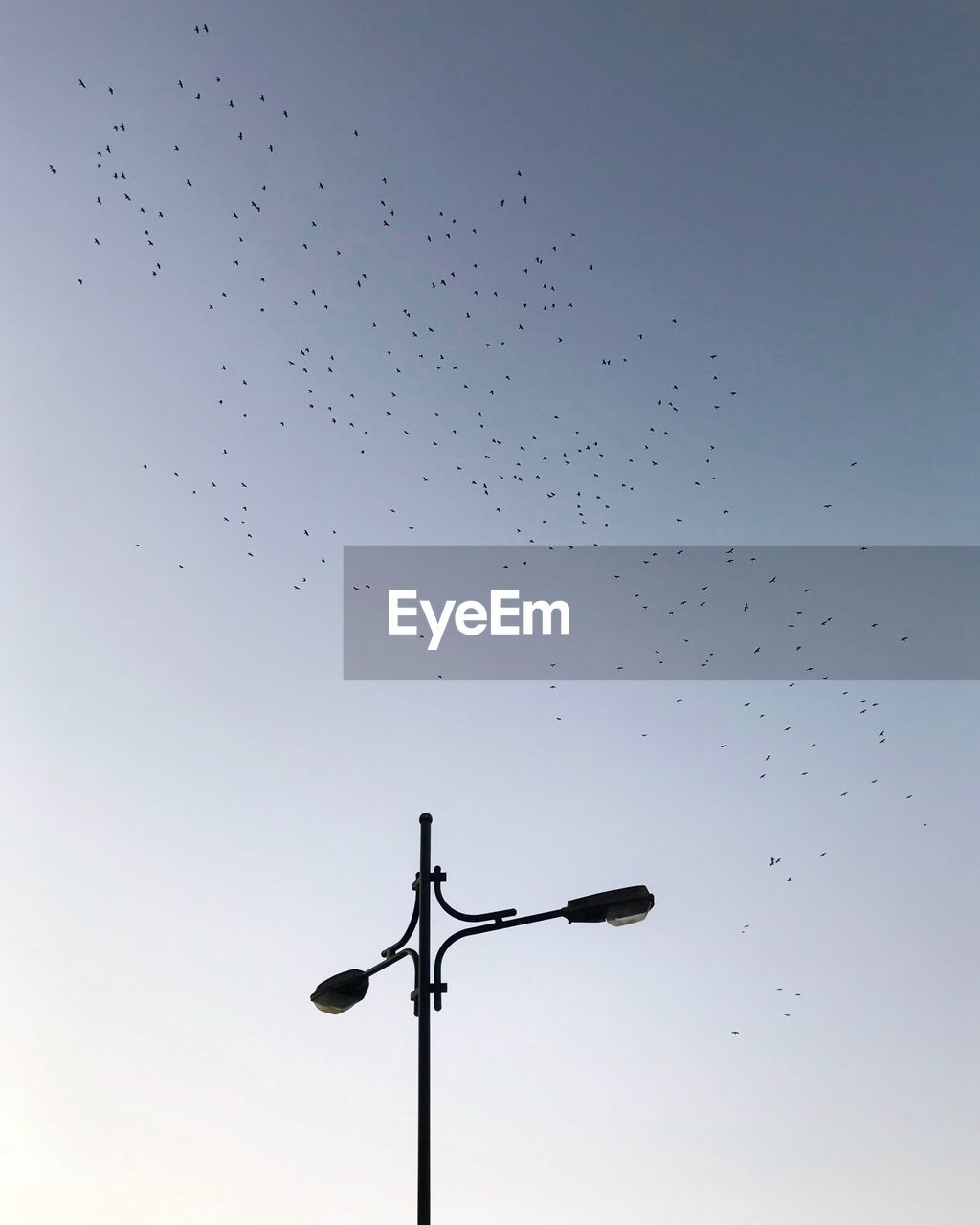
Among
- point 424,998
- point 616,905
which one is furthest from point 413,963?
point 616,905

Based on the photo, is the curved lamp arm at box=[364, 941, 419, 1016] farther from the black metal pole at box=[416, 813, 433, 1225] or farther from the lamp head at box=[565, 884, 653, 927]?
the lamp head at box=[565, 884, 653, 927]

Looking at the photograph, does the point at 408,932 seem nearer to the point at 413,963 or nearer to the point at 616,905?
the point at 413,963

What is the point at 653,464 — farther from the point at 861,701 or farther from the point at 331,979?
the point at 331,979

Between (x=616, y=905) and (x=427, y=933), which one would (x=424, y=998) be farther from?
(x=616, y=905)

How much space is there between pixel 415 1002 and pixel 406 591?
652 centimetres

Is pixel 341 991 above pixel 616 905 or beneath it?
beneath

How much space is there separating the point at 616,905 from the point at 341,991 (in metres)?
1.77

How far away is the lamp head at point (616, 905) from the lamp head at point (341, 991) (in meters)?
1.34

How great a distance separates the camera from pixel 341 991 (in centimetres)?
632

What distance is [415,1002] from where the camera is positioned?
19.6ft

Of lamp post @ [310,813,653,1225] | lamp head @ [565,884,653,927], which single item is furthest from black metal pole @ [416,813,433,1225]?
lamp head @ [565,884,653,927]

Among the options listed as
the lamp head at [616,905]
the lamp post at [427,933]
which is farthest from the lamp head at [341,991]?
the lamp head at [616,905]

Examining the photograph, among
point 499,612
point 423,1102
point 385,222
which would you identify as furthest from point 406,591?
point 423,1102

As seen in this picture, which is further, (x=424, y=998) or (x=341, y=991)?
(x=341, y=991)
